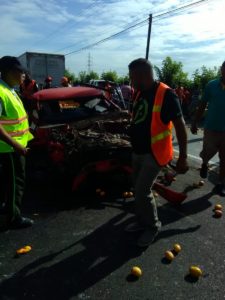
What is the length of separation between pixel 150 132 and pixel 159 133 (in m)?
0.10

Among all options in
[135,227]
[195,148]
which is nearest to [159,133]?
[135,227]

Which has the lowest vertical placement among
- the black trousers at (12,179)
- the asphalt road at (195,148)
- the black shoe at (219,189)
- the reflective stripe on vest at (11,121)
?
the asphalt road at (195,148)

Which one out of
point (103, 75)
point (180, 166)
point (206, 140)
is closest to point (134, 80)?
point (180, 166)

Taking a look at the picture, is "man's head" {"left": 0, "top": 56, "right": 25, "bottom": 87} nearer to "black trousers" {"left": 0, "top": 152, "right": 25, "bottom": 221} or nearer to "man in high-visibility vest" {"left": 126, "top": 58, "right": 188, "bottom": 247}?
"black trousers" {"left": 0, "top": 152, "right": 25, "bottom": 221}

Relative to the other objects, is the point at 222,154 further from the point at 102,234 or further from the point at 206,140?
the point at 102,234

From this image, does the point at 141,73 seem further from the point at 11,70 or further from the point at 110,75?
the point at 110,75

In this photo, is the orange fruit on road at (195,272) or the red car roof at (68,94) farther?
the red car roof at (68,94)

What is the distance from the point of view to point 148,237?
410 cm

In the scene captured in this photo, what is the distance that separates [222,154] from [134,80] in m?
2.69

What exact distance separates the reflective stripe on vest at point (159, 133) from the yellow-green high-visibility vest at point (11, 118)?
5.02ft

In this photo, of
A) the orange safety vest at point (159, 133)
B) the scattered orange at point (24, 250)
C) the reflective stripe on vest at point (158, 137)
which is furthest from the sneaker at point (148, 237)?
the scattered orange at point (24, 250)

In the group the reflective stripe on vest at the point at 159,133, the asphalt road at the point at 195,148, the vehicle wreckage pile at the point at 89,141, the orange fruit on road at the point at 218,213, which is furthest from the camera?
the asphalt road at the point at 195,148

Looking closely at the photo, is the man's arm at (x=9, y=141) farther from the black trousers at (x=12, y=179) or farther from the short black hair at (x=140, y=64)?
the short black hair at (x=140, y=64)

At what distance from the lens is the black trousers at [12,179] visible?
14.1 feet
